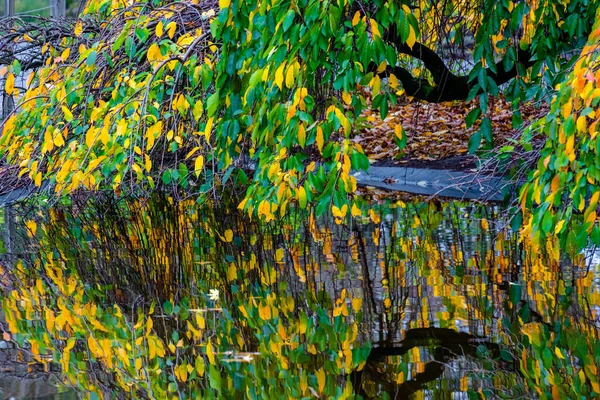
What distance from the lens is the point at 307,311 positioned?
4.66 m

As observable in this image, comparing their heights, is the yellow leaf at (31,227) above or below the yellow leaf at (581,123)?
above

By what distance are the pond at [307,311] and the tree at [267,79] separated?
437 millimetres

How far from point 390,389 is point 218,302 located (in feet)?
5.53

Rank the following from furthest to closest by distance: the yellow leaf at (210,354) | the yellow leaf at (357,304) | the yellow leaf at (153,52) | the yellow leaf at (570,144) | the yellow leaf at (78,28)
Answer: the yellow leaf at (78,28) → the yellow leaf at (153,52) → the yellow leaf at (357,304) → the yellow leaf at (570,144) → the yellow leaf at (210,354)

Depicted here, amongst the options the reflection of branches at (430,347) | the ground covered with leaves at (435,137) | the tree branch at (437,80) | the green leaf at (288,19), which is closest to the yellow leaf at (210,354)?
the reflection of branches at (430,347)

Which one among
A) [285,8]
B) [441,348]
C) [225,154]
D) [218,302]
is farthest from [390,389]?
[225,154]

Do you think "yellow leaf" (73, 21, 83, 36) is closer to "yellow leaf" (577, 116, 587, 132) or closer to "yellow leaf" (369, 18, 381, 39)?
"yellow leaf" (369, 18, 381, 39)

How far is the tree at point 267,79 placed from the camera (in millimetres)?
5254

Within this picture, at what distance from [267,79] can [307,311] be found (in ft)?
4.30

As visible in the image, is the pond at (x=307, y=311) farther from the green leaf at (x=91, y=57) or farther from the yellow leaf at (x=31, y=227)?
the green leaf at (x=91, y=57)

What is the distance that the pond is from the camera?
11.6 ft

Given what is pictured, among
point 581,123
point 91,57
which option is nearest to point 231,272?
point 91,57

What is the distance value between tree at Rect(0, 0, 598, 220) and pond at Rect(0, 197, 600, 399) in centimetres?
44

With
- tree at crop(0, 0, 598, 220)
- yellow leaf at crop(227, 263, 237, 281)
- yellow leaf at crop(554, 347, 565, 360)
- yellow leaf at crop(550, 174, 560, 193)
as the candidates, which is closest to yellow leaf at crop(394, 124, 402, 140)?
tree at crop(0, 0, 598, 220)
